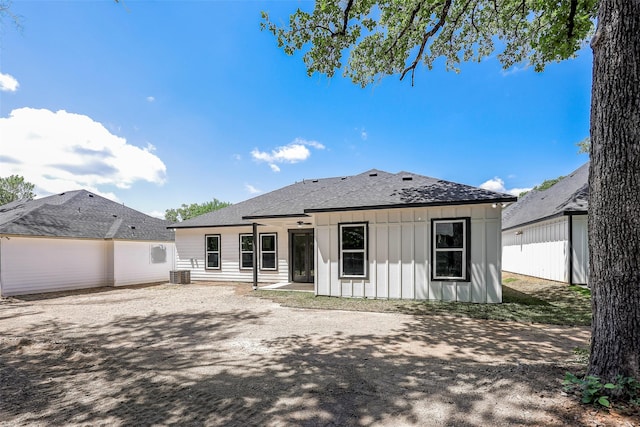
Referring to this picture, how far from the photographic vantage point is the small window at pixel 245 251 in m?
14.4

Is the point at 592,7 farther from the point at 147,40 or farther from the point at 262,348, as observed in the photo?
the point at 147,40

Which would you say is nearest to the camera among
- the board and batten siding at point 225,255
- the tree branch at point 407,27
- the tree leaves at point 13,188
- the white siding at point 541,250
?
the tree branch at point 407,27

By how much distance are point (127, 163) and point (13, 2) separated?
79.8 feet

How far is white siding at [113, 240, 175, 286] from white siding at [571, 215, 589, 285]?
726 inches

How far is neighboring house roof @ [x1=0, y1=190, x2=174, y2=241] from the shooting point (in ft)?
40.4

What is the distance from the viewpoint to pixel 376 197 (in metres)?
9.92

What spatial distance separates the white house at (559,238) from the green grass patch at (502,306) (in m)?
1.10

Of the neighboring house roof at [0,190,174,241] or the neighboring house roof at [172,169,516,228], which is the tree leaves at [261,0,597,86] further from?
the neighboring house roof at [0,190,174,241]

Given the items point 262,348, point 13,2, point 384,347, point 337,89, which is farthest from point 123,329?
point 337,89

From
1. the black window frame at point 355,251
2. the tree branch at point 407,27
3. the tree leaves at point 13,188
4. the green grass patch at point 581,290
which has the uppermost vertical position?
the tree branch at point 407,27

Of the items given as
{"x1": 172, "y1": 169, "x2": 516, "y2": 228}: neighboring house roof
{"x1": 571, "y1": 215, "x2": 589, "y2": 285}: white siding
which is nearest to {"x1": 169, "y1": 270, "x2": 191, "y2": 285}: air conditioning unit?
{"x1": 172, "y1": 169, "x2": 516, "y2": 228}: neighboring house roof

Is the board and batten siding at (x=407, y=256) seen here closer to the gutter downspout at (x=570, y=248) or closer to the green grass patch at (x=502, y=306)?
the green grass patch at (x=502, y=306)

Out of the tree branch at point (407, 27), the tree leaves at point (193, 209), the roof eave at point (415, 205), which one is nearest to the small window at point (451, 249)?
the roof eave at point (415, 205)

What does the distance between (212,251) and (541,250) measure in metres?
15.4
